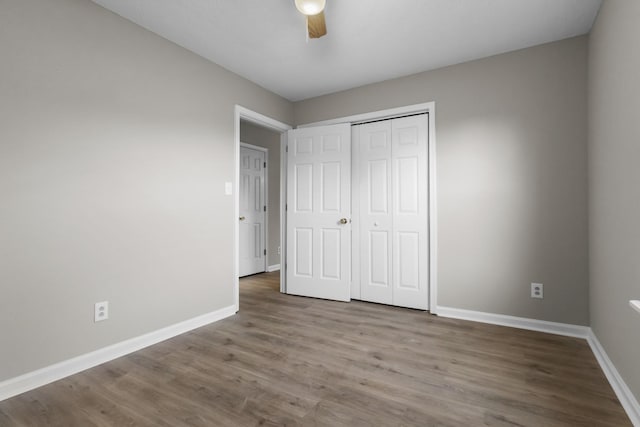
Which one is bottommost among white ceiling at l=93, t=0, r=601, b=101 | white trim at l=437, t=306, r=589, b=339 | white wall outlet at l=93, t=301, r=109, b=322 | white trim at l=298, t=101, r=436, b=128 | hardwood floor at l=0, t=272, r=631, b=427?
hardwood floor at l=0, t=272, r=631, b=427

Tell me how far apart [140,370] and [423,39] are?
333 centimetres

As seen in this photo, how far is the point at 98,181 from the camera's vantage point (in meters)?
2.22

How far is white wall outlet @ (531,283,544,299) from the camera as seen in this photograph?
2.76m

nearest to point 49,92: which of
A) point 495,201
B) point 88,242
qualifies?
point 88,242

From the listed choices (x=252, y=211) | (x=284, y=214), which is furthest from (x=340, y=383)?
(x=252, y=211)

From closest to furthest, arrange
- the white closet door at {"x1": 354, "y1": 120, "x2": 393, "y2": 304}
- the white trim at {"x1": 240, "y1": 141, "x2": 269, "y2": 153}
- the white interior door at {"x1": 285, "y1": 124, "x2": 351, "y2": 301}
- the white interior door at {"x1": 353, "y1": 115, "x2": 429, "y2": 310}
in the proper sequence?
the white interior door at {"x1": 353, "y1": 115, "x2": 429, "y2": 310} → the white closet door at {"x1": 354, "y1": 120, "x2": 393, "y2": 304} → the white interior door at {"x1": 285, "y1": 124, "x2": 351, "y2": 301} → the white trim at {"x1": 240, "y1": 141, "x2": 269, "y2": 153}

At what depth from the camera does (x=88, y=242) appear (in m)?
2.17

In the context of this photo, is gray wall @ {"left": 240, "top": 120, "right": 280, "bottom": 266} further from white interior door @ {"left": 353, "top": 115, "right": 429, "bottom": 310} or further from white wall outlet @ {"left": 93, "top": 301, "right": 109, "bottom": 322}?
white wall outlet @ {"left": 93, "top": 301, "right": 109, "bottom": 322}

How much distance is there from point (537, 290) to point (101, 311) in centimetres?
349

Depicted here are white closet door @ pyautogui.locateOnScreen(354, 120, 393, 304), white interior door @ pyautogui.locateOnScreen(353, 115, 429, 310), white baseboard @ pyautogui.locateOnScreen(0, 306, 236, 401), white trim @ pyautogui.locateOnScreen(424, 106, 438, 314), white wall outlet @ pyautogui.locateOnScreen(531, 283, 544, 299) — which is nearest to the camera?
white baseboard @ pyautogui.locateOnScreen(0, 306, 236, 401)

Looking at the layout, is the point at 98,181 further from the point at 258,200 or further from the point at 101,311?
the point at 258,200

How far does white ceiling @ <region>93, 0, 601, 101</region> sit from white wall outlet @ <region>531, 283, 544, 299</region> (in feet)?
6.92

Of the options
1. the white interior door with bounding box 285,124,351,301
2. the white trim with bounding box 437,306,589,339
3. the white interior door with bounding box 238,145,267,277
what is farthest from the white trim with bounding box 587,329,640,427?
the white interior door with bounding box 238,145,267,277

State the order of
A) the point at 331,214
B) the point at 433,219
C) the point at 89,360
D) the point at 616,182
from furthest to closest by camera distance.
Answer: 1. the point at 331,214
2. the point at 433,219
3. the point at 89,360
4. the point at 616,182
